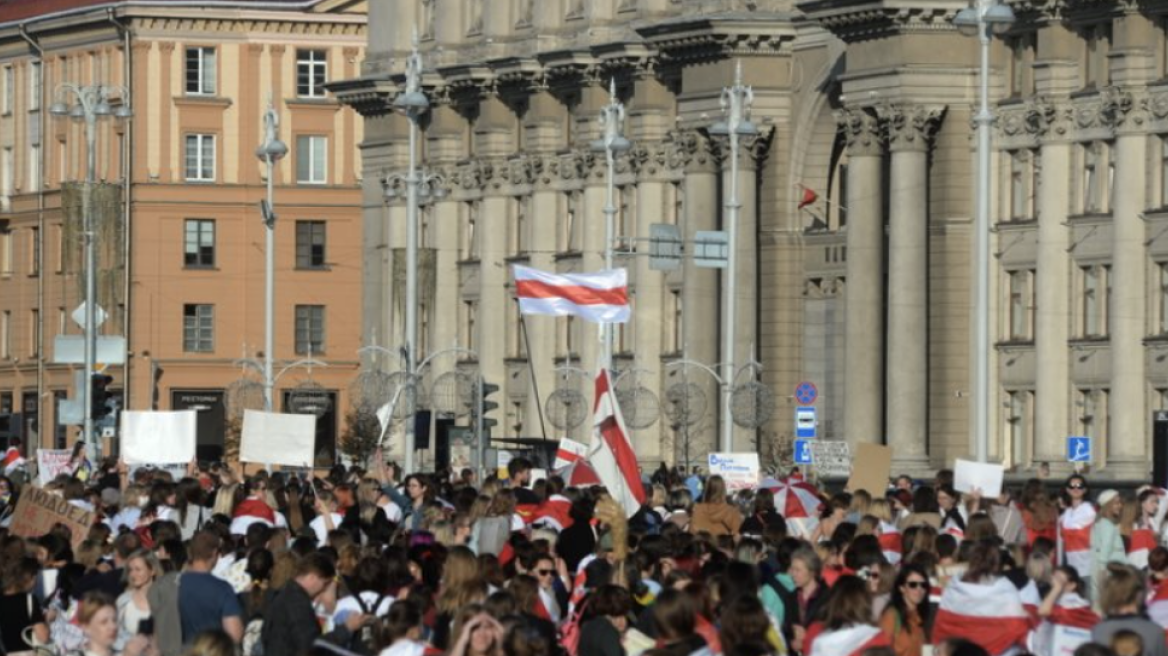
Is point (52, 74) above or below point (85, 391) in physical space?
above

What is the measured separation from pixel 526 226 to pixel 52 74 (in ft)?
125

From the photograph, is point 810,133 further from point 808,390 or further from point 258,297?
point 258,297

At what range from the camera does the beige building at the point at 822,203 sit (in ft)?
238

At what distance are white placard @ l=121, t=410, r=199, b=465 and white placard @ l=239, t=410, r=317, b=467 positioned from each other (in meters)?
1.21

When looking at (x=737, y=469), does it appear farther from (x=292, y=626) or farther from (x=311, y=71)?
(x=311, y=71)

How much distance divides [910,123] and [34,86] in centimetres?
6452

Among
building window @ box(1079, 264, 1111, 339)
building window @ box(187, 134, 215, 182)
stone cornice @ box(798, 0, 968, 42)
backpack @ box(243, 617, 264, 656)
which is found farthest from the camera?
building window @ box(187, 134, 215, 182)

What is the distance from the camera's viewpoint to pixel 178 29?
130 m

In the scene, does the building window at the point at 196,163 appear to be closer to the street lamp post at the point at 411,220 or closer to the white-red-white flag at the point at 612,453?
the street lamp post at the point at 411,220

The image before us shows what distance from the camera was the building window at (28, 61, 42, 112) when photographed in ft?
445

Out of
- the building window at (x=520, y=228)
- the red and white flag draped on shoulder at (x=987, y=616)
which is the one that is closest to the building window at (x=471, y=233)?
the building window at (x=520, y=228)


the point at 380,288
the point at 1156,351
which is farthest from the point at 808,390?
the point at 380,288

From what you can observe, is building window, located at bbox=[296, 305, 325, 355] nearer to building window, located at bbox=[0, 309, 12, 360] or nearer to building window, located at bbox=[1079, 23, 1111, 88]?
building window, located at bbox=[0, 309, 12, 360]

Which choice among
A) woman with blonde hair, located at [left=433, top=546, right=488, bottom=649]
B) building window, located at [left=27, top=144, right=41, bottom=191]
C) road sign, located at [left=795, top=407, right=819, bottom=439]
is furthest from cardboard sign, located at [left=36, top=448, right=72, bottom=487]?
building window, located at [left=27, top=144, right=41, bottom=191]
